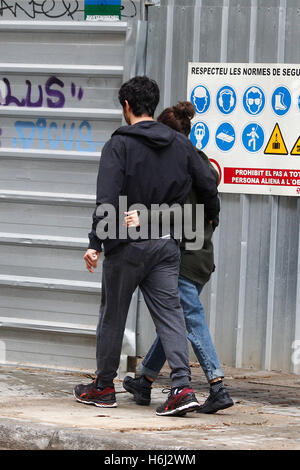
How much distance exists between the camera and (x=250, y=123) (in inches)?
337

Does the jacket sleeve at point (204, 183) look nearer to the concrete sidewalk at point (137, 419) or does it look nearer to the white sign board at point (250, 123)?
the concrete sidewalk at point (137, 419)

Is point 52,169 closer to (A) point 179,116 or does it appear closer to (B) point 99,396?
(A) point 179,116

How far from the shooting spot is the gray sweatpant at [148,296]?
6.81 meters

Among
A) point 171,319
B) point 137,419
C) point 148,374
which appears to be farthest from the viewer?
point 148,374

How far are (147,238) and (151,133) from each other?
65cm

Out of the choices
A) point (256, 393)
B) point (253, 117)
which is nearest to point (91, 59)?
point (253, 117)

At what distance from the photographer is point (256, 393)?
797 centimetres

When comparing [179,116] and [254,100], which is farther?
[254,100]

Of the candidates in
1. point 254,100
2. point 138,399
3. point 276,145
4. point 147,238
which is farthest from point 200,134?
point 138,399

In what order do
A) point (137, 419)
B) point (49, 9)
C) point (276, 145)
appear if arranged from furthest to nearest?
1. point (276, 145)
2. point (49, 9)
3. point (137, 419)

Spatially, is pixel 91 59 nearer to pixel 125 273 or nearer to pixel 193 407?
pixel 125 273

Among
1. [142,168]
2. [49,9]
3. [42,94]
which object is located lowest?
[142,168]

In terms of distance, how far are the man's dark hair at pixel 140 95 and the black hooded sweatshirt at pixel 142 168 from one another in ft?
0.34

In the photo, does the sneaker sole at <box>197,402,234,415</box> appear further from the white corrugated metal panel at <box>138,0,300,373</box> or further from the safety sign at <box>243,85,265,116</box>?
the safety sign at <box>243,85,265,116</box>
